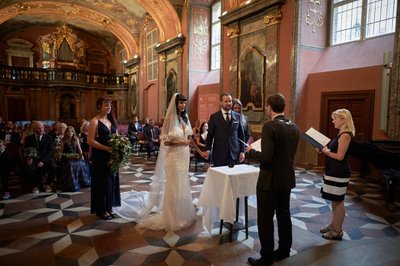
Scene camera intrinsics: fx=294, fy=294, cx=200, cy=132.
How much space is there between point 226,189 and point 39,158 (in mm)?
4293

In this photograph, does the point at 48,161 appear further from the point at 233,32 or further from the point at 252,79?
the point at 233,32

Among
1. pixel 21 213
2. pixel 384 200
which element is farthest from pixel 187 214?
pixel 384 200

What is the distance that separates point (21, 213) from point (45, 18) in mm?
18893

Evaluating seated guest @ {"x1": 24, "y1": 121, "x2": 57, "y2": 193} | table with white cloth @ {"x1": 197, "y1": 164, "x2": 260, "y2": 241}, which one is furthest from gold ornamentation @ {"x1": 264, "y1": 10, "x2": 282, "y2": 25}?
seated guest @ {"x1": 24, "y1": 121, "x2": 57, "y2": 193}

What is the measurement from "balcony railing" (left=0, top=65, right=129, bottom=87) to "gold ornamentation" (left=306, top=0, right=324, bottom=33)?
52.8ft

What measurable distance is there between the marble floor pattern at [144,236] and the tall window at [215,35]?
907cm

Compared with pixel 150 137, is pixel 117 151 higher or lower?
higher

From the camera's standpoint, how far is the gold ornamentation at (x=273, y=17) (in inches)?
334

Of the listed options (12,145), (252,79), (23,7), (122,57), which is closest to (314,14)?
(252,79)

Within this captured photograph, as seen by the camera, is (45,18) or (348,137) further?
(45,18)

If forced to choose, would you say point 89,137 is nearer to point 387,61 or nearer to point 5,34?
point 387,61

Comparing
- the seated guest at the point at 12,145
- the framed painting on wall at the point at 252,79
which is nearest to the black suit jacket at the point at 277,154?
the seated guest at the point at 12,145

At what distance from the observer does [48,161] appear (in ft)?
19.2

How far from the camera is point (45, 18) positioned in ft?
63.8
